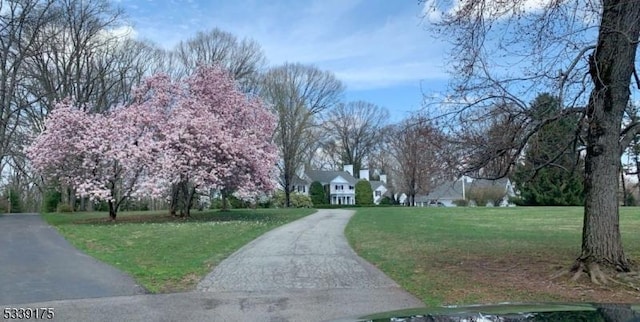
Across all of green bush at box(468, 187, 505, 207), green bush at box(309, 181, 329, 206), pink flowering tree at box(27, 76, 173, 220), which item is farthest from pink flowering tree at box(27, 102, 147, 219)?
green bush at box(468, 187, 505, 207)

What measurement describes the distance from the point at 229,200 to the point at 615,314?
43.2 meters

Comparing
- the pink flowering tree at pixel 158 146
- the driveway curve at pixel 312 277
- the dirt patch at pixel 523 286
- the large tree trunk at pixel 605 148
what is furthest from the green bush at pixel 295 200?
the large tree trunk at pixel 605 148

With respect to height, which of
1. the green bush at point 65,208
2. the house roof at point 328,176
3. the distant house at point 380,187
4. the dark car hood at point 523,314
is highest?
the house roof at point 328,176

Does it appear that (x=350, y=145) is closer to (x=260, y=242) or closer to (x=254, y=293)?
(x=260, y=242)

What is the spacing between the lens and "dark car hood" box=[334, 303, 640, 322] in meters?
2.79

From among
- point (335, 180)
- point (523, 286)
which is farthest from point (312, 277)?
point (335, 180)

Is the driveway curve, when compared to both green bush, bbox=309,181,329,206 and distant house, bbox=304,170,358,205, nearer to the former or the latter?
green bush, bbox=309,181,329,206

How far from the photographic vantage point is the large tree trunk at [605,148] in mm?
8055

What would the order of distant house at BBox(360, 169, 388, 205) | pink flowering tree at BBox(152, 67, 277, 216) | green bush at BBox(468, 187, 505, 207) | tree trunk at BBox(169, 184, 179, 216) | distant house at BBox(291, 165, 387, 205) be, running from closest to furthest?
pink flowering tree at BBox(152, 67, 277, 216) → tree trunk at BBox(169, 184, 179, 216) → green bush at BBox(468, 187, 505, 207) → distant house at BBox(291, 165, 387, 205) → distant house at BBox(360, 169, 388, 205)

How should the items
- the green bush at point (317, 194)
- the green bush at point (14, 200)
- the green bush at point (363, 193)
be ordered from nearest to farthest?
the green bush at point (14, 200) → the green bush at point (317, 194) → the green bush at point (363, 193)

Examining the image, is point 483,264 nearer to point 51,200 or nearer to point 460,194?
point 51,200

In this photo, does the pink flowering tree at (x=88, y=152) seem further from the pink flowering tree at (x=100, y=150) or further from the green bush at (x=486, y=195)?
the green bush at (x=486, y=195)

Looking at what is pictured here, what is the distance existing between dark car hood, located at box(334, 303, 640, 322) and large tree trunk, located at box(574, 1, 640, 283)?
18.9 ft

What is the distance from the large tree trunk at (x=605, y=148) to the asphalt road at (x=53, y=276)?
715 cm
